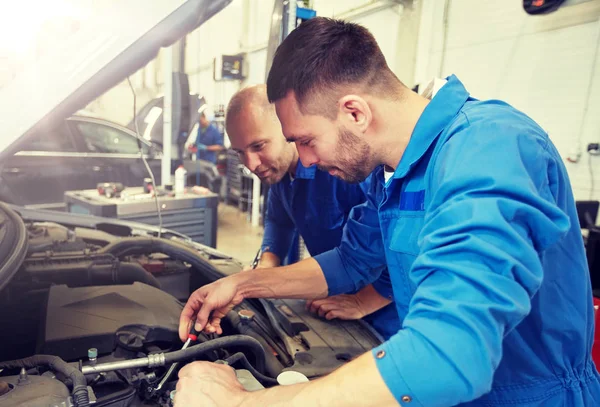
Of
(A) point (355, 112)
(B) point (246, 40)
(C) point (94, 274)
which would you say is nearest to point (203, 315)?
(C) point (94, 274)

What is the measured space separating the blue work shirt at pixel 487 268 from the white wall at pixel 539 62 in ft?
10.0

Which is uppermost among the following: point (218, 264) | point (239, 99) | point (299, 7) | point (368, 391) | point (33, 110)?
point (299, 7)

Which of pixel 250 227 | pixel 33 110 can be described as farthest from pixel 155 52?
pixel 250 227

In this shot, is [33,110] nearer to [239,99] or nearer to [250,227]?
[239,99]

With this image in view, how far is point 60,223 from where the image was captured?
2244mm

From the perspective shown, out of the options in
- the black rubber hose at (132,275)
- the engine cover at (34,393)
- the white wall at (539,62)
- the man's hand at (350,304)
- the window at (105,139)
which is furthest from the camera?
the window at (105,139)

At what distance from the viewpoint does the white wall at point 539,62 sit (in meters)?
3.25

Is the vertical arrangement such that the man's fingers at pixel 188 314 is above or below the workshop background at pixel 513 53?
below

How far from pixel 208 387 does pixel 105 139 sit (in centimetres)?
438

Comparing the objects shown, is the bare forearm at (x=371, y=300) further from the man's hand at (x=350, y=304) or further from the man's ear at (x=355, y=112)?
the man's ear at (x=355, y=112)

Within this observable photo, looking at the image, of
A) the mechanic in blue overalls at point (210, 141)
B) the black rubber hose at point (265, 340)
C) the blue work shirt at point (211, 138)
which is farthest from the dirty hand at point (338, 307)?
the blue work shirt at point (211, 138)

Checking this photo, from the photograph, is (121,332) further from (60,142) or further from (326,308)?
(60,142)

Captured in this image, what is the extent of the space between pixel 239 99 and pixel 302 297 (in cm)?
85

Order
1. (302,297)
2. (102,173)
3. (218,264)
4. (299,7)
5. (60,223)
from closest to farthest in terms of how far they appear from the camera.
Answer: (302,297) → (218,264) → (60,223) → (299,7) → (102,173)
